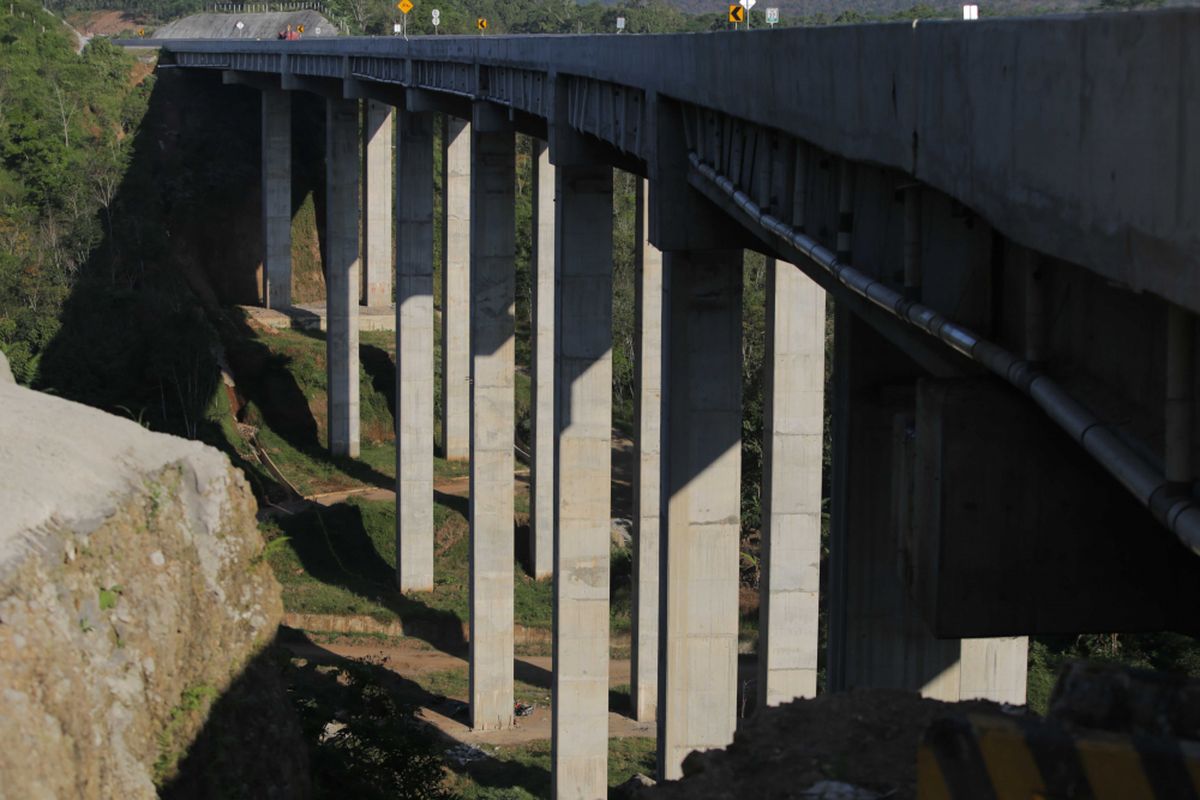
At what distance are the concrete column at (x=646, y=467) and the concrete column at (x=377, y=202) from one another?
70.6ft

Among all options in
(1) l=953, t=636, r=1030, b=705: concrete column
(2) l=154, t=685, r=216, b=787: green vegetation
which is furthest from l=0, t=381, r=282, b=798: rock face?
(1) l=953, t=636, r=1030, b=705: concrete column

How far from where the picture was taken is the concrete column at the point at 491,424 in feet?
124

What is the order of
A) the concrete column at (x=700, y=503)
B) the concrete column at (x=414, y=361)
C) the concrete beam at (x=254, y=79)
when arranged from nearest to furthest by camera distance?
the concrete column at (x=700, y=503), the concrete column at (x=414, y=361), the concrete beam at (x=254, y=79)

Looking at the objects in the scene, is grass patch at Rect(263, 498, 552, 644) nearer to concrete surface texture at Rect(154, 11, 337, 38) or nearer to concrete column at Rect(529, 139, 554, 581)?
concrete column at Rect(529, 139, 554, 581)

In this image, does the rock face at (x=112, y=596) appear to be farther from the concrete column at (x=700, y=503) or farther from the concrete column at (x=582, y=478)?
the concrete column at (x=582, y=478)

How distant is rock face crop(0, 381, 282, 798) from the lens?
1398 cm

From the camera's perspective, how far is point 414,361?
47.5m

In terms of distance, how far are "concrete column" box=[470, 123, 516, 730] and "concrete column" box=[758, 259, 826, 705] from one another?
14564 mm

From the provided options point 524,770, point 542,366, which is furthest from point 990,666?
point 542,366

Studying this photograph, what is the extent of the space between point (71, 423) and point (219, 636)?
2.69 metres

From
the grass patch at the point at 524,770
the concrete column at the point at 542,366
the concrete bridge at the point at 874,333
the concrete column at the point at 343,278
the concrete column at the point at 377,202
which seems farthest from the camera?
the concrete column at the point at 377,202

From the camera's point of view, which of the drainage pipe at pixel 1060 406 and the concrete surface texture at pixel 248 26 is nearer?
the drainage pipe at pixel 1060 406

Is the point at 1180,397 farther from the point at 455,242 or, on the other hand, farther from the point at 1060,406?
the point at 455,242

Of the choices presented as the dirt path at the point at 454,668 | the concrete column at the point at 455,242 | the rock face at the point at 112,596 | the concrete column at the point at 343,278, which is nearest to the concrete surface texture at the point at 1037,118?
the rock face at the point at 112,596
